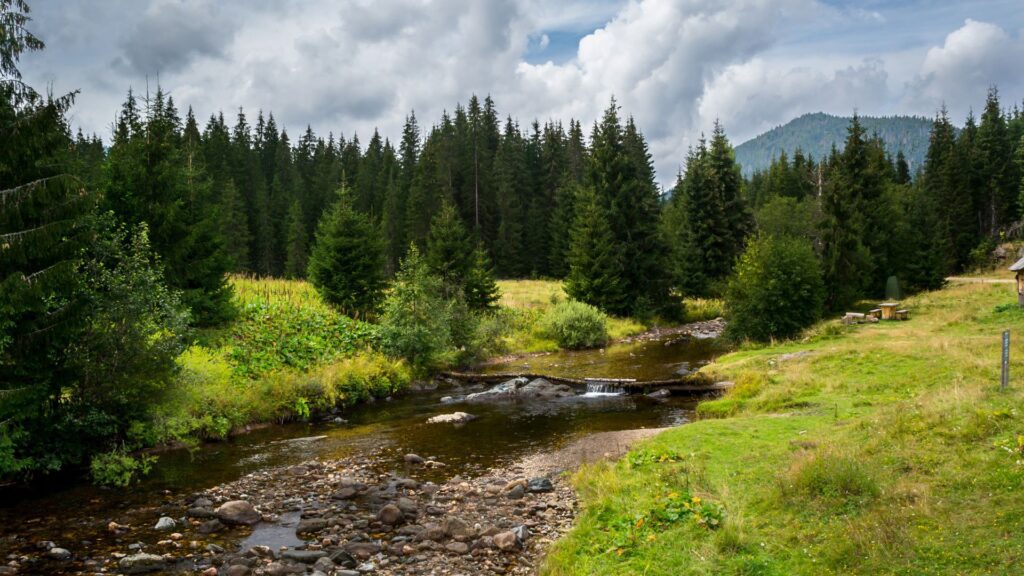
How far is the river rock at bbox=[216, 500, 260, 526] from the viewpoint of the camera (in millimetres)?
12531

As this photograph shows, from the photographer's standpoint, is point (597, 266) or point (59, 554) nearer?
point (59, 554)

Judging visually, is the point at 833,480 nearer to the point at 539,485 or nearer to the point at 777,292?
the point at 539,485

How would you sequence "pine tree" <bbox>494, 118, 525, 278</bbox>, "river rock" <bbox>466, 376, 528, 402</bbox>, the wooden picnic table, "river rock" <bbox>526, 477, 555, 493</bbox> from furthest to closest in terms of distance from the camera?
1. "pine tree" <bbox>494, 118, 525, 278</bbox>
2. the wooden picnic table
3. "river rock" <bbox>466, 376, 528, 402</bbox>
4. "river rock" <bbox>526, 477, 555, 493</bbox>

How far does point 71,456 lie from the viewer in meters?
15.6

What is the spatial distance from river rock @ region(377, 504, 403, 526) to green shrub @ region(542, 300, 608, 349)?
1059 inches

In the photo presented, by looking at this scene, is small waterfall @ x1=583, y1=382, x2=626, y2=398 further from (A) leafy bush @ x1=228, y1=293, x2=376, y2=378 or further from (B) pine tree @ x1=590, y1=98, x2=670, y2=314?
(B) pine tree @ x1=590, y1=98, x2=670, y2=314

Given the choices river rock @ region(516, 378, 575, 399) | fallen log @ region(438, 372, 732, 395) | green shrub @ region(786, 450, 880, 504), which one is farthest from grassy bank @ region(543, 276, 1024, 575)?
river rock @ region(516, 378, 575, 399)

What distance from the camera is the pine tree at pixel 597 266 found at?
151ft

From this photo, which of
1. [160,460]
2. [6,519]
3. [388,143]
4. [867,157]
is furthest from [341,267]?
[388,143]

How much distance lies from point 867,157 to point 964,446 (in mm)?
47782

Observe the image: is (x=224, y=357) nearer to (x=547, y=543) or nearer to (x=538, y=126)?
(x=547, y=543)

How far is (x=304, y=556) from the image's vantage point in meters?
10.8

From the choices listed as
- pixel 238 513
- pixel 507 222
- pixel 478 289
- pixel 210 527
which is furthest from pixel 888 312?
pixel 507 222

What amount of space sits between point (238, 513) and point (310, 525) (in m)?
1.71
